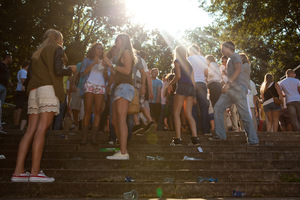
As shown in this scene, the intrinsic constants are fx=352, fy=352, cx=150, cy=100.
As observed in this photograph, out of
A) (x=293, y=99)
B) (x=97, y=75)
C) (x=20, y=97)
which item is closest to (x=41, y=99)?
(x=97, y=75)

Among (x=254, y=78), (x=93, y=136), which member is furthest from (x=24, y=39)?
(x=254, y=78)

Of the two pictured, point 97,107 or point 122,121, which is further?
point 97,107

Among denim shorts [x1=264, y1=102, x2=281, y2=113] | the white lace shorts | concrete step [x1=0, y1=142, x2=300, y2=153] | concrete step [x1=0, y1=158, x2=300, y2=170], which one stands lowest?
concrete step [x1=0, y1=158, x2=300, y2=170]

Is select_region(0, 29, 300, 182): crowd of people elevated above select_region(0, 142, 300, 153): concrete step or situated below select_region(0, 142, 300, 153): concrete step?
above

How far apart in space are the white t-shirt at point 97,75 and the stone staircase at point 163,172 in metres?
1.25

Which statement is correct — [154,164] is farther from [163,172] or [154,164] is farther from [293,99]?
[293,99]

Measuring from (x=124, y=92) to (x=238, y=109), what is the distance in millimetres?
2723

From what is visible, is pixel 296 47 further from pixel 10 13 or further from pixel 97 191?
pixel 97 191

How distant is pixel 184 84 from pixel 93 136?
83.5 inches

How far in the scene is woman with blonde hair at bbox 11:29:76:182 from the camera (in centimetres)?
467

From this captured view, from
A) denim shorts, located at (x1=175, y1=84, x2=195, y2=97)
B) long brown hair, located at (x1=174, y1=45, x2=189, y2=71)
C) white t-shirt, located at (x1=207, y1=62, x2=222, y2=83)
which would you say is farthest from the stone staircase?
white t-shirt, located at (x1=207, y1=62, x2=222, y2=83)

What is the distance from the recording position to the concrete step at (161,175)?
5086mm

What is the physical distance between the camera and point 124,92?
580 centimetres

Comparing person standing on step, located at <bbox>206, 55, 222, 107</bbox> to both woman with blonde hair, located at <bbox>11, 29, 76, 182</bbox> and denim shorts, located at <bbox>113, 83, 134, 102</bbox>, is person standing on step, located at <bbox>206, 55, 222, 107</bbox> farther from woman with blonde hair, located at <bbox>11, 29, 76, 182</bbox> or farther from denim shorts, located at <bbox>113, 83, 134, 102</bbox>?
woman with blonde hair, located at <bbox>11, 29, 76, 182</bbox>
